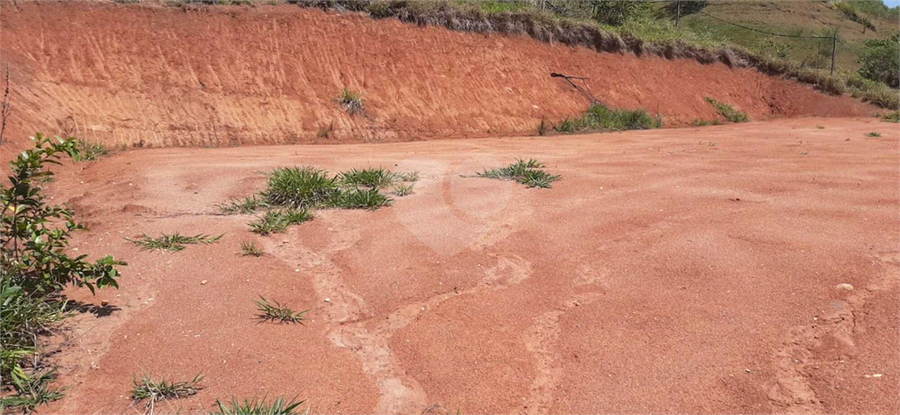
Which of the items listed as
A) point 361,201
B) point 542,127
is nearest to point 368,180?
point 361,201

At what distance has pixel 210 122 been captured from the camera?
12.3m

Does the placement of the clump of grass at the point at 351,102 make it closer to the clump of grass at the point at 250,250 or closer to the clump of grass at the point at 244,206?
the clump of grass at the point at 244,206

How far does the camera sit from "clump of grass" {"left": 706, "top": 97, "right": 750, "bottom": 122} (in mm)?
20297

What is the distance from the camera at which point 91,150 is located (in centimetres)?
974

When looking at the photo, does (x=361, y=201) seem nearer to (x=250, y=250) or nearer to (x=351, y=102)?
(x=250, y=250)

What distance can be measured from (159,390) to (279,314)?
85cm

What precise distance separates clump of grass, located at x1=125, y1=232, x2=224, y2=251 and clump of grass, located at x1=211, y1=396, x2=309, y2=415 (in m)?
2.08

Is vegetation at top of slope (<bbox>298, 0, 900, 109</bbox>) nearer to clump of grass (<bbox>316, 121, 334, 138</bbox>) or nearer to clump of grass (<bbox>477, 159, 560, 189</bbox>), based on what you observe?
clump of grass (<bbox>316, 121, 334, 138</bbox>)

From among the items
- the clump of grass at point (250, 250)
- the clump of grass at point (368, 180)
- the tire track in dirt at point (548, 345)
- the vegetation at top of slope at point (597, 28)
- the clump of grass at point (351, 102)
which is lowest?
the tire track in dirt at point (548, 345)

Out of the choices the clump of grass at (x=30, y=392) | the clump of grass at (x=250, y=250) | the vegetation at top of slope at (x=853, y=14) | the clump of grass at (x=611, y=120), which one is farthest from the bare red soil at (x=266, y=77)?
the vegetation at top of slope at (x=853, y=14)

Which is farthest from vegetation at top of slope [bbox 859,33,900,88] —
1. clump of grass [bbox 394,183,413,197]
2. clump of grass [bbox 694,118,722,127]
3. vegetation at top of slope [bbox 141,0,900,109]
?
clump of grass [bbox 394,183,413,197]

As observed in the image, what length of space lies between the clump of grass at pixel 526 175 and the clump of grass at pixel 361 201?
→ 1.61m

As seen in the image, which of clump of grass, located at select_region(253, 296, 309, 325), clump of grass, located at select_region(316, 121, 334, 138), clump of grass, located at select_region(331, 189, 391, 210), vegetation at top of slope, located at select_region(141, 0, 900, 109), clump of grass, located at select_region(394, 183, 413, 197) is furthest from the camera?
vegetation at top of slope, located at select_region(141, 0, 900, 109)

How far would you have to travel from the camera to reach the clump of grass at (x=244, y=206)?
5.55m
